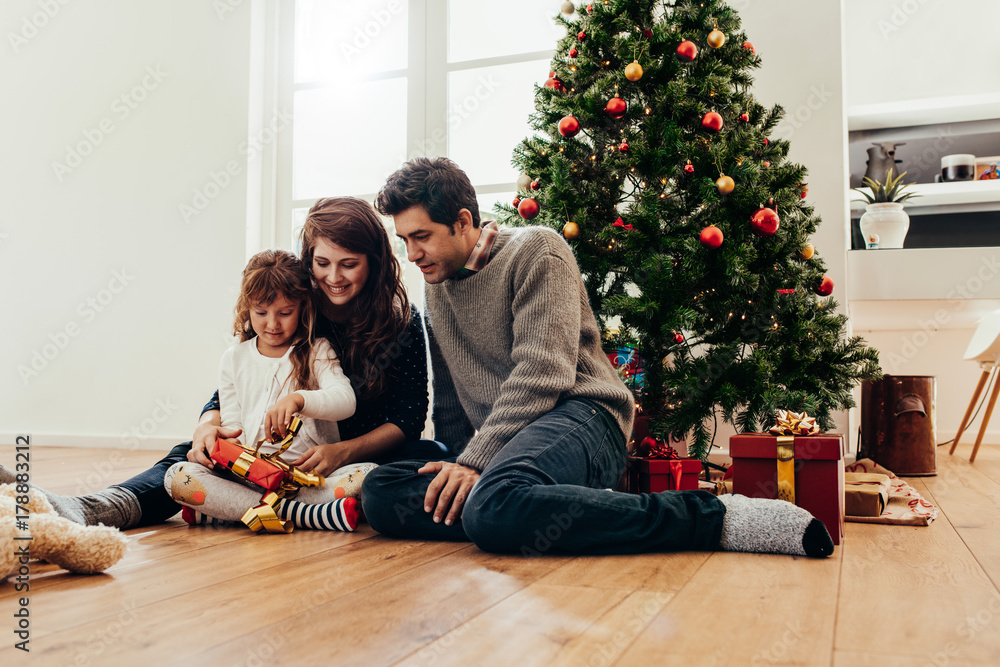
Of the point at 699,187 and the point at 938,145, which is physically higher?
the point at 938,145

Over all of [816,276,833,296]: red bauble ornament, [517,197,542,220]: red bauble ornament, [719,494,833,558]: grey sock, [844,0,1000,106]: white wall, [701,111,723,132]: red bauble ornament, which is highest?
[844,0,1000,106]: white wall

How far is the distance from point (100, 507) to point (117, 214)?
237cm

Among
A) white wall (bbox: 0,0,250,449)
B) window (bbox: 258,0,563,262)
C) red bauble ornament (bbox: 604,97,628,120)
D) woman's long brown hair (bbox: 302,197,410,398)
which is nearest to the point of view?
woman's long brown hair (bbox: 302,197,410,398)

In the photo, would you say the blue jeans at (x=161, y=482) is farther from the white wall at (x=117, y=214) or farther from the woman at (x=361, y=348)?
the white wall at (x=117, y=214)

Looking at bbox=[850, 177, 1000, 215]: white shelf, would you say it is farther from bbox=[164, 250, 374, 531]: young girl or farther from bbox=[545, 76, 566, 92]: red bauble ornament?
bbox=[164, 250, 374, 531]: young girl

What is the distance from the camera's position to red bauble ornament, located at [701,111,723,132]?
1789mm

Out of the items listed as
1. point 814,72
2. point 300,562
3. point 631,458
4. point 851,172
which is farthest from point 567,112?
point 851,172

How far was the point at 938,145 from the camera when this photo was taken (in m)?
3.23

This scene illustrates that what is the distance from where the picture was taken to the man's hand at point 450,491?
124 cm

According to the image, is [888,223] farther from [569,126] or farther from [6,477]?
[6,477]

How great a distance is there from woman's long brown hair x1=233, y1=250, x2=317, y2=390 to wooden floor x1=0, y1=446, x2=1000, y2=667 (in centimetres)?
36

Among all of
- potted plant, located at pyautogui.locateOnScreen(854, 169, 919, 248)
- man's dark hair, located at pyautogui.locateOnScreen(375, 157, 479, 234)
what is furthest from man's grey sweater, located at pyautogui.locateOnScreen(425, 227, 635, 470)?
potted plant, located at pyautogui.locateOnScreen(854, 169, 919, 248)

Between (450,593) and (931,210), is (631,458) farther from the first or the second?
(931,210)

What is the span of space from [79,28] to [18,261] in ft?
3.73
